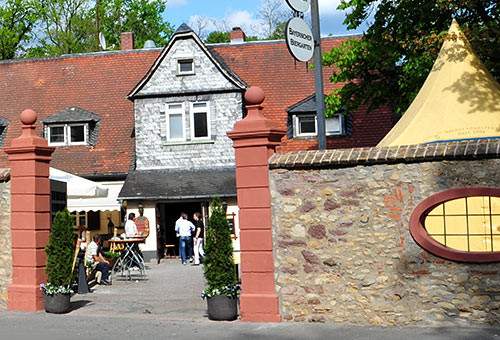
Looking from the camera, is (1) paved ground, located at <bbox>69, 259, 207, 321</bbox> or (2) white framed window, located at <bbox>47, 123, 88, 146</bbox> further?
(2) white framed window, located at <bbox>47, 123, 88, 146</bbox>

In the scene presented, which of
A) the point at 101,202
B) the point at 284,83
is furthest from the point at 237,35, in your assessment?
the point at 101,202

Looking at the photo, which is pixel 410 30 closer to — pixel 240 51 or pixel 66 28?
pixel 240 51

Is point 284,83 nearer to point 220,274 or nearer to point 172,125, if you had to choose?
point 172,125

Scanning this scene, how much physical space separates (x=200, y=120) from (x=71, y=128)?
564cm

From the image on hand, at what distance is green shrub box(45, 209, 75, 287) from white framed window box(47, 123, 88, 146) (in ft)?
54.1

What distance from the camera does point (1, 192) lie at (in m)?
13.9

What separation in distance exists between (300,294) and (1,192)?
6.00 m

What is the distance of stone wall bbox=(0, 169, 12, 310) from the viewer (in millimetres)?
13789

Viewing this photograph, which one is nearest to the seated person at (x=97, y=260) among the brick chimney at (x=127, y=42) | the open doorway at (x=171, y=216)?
the open doorway at (x=171, y=216)

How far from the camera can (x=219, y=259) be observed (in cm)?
1198

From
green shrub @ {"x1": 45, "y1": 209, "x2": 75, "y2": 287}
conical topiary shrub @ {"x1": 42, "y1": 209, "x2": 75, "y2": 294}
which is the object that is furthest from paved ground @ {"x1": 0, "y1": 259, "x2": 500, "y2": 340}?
green shrub @ {"x1": 45, "y1": 209, "x2": 75, "y2": 287}

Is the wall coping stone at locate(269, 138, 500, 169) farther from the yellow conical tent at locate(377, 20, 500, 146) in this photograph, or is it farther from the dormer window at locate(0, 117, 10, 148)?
the dormer window at locate(0, 117, 10, 148)

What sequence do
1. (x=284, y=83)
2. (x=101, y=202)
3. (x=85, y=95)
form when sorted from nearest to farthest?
(x=101, y=202)
(x=284, y=83)
(x=85, y=95)

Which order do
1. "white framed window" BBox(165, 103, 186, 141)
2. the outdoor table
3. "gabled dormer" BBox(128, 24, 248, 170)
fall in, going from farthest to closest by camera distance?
"white framed window" BBox(165, 103, 186, 141), "gabled dormer" BBox(128, 24, 248, 170), the outdoor table
